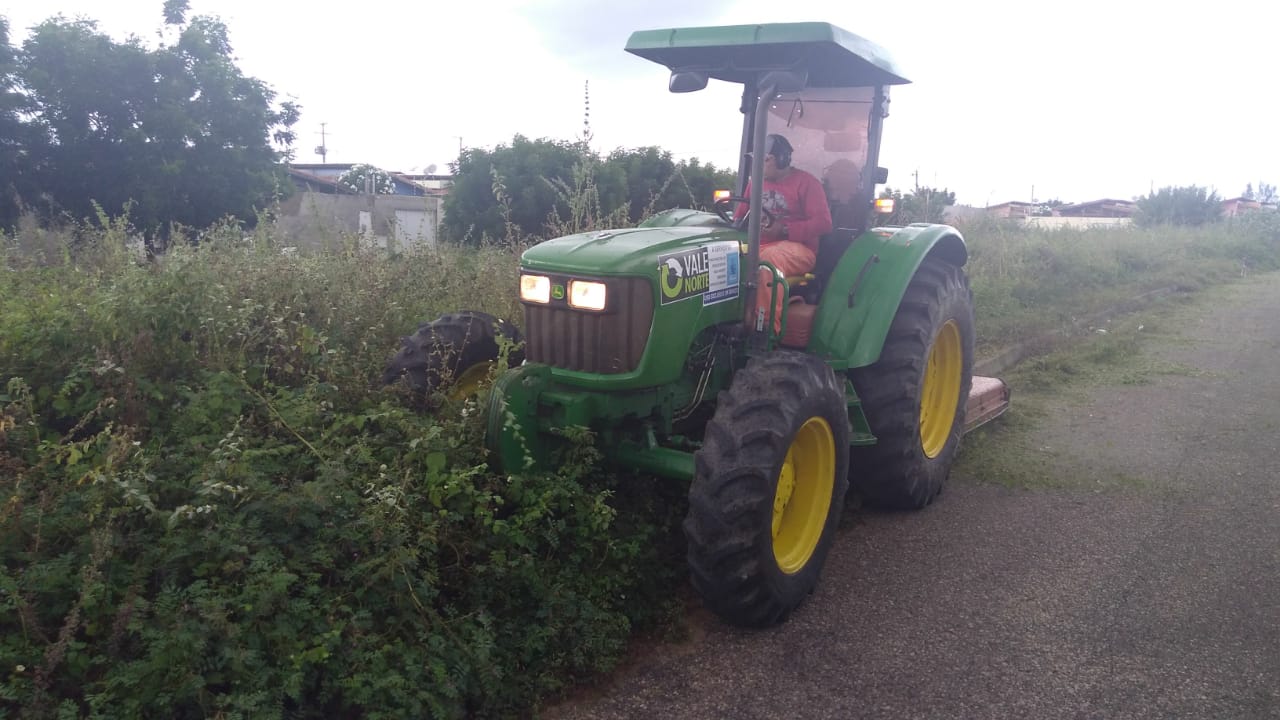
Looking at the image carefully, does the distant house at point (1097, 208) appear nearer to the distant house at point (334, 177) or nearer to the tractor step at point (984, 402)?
the distant house at point (334, 177)

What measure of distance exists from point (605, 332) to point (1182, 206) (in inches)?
1355

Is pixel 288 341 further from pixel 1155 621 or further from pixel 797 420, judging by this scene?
pixel 1155 621

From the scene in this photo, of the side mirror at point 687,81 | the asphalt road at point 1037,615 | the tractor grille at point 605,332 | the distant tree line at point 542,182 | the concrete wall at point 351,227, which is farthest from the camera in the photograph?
the distant tree line at point 542,182

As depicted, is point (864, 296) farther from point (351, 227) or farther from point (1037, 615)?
point (351, 227)

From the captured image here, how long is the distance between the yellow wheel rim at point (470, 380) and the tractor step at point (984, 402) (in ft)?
10.2

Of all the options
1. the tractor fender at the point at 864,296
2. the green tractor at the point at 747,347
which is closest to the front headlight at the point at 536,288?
the green tractor at the point at 747,347

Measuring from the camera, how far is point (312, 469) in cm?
370

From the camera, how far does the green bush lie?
2.66 m

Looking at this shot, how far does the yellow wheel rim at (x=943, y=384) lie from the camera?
5547mm

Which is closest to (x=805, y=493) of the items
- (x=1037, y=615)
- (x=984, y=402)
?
(x=1037, y=615)

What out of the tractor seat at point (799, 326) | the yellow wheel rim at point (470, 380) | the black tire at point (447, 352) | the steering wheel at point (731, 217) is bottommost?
the yellow wheel rim at point (470, 380)

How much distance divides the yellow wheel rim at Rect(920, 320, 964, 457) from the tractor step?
0.87 ft

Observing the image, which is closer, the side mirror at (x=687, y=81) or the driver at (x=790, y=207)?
the side mirror at (x=687, y=81)

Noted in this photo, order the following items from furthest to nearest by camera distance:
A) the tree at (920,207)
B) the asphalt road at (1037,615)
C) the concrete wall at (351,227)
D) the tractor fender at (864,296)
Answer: the tree at (920,207) → the concrete wall at (351,227) → the tractor fender at (864,296) → the asphalt road at (1037,615)
